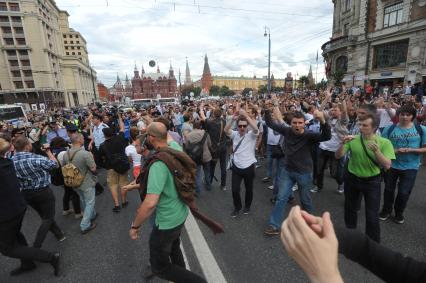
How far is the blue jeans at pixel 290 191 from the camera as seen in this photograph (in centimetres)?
358

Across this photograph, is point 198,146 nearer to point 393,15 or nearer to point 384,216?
point 384,216

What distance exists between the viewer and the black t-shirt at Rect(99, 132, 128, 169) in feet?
15.0

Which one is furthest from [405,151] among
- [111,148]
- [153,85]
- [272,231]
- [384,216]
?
[153,85]

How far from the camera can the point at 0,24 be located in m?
56.2

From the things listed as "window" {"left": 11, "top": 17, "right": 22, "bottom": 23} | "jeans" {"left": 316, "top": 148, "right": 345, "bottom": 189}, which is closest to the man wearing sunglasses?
"jeans" {"left": 316, "top": 148, "right": 345, "bottom": 189}

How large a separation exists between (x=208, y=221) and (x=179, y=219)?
35 centimetres

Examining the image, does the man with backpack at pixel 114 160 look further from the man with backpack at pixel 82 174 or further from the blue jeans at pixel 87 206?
the blue jeans at pixel 87 206

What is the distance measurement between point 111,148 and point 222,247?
9.20 feet

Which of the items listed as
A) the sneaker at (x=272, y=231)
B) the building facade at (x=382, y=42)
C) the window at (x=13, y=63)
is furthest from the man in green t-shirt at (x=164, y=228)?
the window at (x=13, y=63)

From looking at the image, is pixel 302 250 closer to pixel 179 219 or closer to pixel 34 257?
pixel 179 219

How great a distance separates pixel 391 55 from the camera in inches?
1136

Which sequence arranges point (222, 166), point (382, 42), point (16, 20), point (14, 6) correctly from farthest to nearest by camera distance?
1. point (16, 20)
2. point (14, 6)
3. point (382, 42)
4. point (222, 166)

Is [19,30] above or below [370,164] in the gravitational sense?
above

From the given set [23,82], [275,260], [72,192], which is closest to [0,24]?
[23,82]
